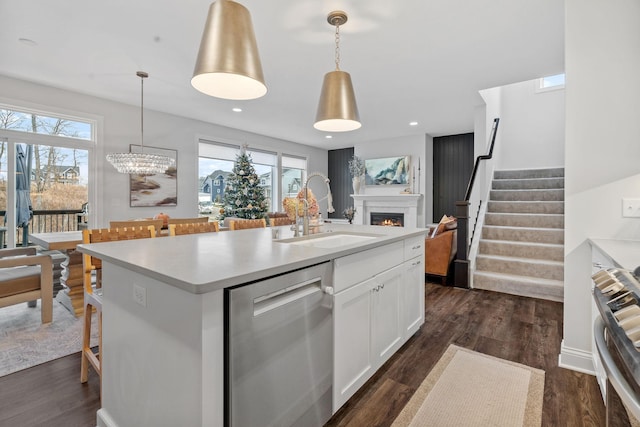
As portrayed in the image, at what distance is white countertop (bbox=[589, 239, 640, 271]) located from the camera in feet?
4.17

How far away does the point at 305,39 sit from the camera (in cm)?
301

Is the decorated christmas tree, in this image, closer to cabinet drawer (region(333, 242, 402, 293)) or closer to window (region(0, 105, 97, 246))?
window (region(0, 105, 97, 246))

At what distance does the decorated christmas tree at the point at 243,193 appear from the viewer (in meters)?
6.34

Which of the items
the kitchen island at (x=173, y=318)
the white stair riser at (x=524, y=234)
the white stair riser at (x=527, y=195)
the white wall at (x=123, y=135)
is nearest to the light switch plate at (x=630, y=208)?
the kitchen island at (x=173, y=318)

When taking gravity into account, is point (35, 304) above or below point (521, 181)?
below

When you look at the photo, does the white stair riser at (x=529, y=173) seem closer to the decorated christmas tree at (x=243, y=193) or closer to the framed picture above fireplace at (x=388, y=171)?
the framed picture above fireplace at (x=388, y=171)

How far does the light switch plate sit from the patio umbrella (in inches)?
249

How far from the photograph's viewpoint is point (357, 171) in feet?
27.0

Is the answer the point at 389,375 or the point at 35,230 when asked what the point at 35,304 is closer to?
the point at 35,230

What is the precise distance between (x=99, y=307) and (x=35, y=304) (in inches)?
94.3

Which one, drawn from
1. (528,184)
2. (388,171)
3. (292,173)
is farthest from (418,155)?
(292,173)

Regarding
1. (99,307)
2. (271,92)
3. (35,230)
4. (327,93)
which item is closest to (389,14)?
(327,93)

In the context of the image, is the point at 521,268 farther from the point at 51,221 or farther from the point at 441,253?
the point at 51,221

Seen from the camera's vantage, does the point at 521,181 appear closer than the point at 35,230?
No
